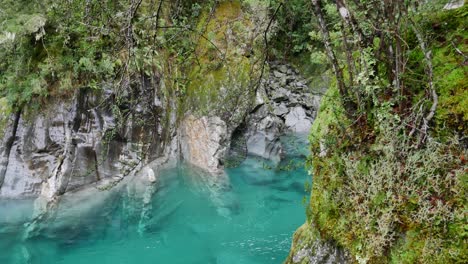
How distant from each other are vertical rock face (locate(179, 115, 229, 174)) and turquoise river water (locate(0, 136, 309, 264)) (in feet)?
2.55

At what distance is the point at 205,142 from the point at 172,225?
354 centimetres

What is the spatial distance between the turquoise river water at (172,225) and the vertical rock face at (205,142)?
2.55 feet

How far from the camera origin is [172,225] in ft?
29.7

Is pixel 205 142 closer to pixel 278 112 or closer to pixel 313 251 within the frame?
pixel 278 112

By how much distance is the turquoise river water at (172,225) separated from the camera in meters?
7.86

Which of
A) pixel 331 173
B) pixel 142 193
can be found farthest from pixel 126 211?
A: pixel 331 173

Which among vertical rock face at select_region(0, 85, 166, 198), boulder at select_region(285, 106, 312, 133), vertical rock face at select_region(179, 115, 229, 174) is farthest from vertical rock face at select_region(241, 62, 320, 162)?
vertical rock face at select_region(0, 85, 166, 198)

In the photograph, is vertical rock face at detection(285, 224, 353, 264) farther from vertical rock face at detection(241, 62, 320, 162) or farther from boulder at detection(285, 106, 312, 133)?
boulder at detection(285, 106, 312, 133)

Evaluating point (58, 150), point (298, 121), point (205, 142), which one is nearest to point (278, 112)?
point (298, 121)

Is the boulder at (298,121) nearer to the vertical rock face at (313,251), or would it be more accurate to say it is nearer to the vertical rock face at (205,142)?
the vertical rock face at (205,142)

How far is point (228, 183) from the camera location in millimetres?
11242

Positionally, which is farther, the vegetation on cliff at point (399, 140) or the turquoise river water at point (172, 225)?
the turquoise river water at point (172, 225)

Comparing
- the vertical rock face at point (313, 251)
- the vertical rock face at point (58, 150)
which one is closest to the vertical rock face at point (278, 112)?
the vertical rock face at point (58, 150)

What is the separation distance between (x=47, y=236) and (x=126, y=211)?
1939 mm
